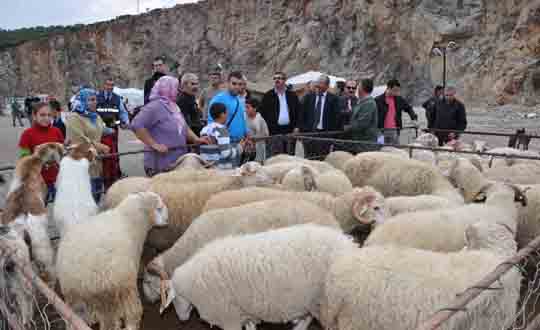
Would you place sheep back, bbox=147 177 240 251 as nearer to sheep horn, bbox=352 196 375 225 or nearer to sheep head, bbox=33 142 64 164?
sheep head, bbox=33 142 64 164

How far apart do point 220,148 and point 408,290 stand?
319cm

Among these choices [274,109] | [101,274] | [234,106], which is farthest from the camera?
[274,109]

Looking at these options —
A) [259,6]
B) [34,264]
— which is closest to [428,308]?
[34,264]

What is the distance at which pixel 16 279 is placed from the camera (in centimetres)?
272

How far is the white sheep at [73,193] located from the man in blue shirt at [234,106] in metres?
1.73

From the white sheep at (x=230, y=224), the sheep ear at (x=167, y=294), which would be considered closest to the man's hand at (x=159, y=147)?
the white sheep at (x=230, y=224)

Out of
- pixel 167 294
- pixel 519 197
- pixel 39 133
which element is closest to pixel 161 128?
pixel 39 133

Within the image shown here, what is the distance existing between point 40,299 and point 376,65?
943 inches

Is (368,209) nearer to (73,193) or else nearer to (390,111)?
(73,193)

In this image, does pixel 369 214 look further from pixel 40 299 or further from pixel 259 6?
pixel 259 6

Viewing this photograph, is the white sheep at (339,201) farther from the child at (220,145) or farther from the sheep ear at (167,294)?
the child at (220,145)

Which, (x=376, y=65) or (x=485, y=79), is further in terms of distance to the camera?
(x=376, y=65)

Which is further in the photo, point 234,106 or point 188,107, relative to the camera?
point 188,107

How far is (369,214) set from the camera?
3.44 m
